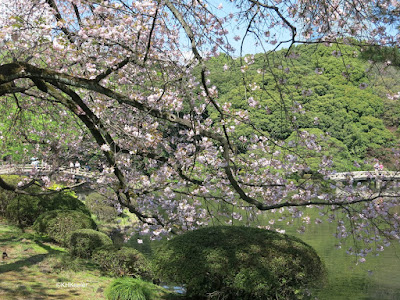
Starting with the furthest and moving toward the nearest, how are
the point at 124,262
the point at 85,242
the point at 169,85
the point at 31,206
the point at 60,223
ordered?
the point at 31,206 < the point at 60,223 < the point at 85,242 < the point at 124,262 < the point at 169,85

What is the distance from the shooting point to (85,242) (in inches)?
393

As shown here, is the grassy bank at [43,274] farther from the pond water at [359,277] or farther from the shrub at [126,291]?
the pond water at [359,277]

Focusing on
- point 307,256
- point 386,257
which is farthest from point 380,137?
point 307,256

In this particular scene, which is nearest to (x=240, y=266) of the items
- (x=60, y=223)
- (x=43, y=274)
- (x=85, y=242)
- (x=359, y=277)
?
(x=43, y=274)

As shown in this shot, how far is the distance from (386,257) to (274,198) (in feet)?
32.1

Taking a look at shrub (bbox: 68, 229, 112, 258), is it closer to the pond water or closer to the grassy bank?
the grassy bank

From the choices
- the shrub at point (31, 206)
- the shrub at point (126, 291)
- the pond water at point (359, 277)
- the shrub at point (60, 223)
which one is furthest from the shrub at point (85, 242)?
the pond water at point (359, 277)

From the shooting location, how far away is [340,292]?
1123 cm

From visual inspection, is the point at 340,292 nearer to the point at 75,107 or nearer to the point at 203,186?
the point at 203,186

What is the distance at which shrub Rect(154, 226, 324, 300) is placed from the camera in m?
7.00

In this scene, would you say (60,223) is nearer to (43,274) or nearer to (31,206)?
(31,206)

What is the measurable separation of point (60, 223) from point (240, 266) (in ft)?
19.4

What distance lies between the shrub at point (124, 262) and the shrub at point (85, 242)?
0.65 metres

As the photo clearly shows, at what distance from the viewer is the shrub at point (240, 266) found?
7.00 metres
